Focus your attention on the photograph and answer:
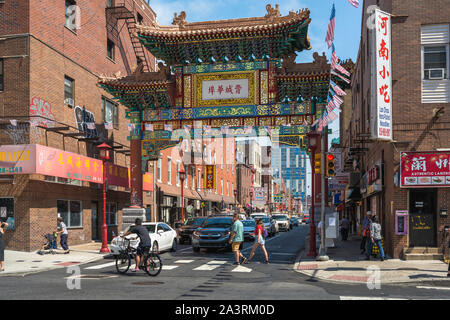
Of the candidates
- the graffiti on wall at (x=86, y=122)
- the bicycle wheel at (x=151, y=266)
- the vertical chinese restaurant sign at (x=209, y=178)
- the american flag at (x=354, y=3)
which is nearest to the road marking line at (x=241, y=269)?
the bicycle wheel at (x=151, y=266)

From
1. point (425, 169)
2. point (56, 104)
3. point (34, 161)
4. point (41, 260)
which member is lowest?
point (41, 260)

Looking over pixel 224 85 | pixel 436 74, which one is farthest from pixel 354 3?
pixel 224 85

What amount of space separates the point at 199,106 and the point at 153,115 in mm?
2941

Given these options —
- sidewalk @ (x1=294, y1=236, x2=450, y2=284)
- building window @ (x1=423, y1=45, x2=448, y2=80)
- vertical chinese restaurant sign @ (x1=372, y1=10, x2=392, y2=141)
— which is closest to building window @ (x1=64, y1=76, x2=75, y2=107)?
sidewalk @ (x1=294, y1=236, x2=450, y2=284)

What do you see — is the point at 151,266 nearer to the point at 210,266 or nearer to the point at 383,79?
the point at 210,266

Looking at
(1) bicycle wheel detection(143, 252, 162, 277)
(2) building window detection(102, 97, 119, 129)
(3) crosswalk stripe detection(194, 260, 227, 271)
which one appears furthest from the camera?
(2) building window detection(102, 97, 119, 129)

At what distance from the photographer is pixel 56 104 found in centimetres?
2556

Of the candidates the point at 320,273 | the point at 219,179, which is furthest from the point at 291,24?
the point at 219,179

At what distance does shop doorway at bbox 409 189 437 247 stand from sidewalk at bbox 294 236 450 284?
93 centimetres

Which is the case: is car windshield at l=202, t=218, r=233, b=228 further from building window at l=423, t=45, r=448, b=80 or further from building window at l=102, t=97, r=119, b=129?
building window at l=102, t=97, r=119, b=129

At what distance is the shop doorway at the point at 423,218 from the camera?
1805 centimetres

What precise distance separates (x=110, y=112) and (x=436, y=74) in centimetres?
2202

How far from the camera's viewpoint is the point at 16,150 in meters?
21.6

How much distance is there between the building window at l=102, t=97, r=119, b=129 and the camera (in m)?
32.6
